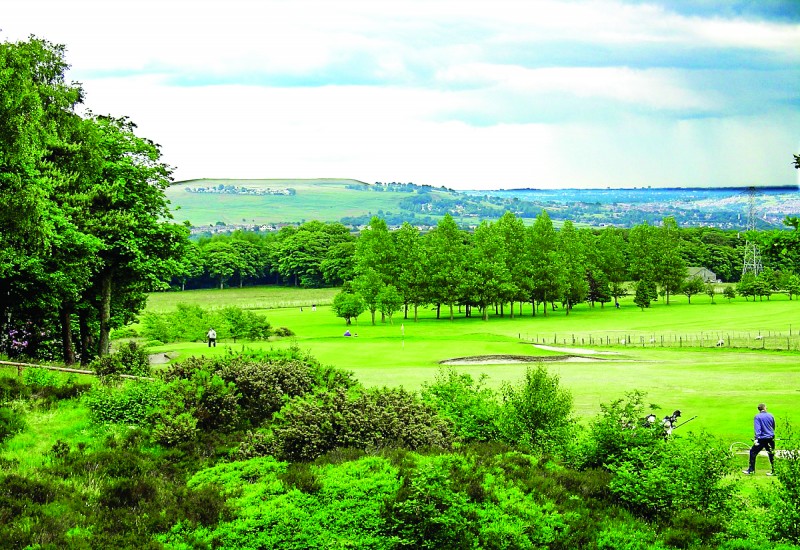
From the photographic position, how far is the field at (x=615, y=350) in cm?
3528

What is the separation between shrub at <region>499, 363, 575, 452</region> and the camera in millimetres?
16031

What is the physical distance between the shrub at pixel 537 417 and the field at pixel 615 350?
324 inches

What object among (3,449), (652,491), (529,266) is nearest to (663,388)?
(652,491)

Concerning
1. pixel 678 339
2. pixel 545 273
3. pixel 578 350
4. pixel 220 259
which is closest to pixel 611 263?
pixel 545 273

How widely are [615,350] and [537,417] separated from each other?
48940 mm

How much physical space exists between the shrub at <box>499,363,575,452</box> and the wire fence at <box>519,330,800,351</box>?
5241 cm

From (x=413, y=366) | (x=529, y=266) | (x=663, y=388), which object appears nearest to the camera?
(x=663, y=388)

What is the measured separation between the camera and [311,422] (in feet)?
48.1

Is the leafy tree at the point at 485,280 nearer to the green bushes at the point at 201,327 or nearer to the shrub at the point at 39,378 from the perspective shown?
the green bushes at the point at 201,327

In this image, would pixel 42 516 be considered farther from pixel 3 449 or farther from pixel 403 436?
pixel 403 436

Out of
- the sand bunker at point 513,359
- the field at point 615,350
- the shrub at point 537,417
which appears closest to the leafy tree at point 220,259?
the field at point 615,350

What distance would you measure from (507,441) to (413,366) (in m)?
30.4

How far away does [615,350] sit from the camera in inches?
2470

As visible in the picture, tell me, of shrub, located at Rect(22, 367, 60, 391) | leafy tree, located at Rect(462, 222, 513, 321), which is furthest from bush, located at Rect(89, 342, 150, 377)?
leafy tree, located at Rect(462, 222, 513, 321)
